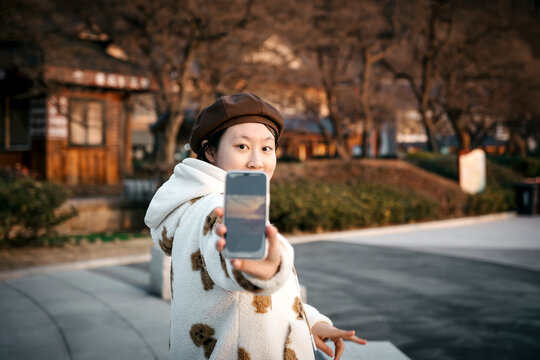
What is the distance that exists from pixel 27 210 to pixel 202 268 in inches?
333

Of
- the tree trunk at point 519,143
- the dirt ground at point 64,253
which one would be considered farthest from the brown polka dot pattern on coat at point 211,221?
the tree trunk at point 519,143

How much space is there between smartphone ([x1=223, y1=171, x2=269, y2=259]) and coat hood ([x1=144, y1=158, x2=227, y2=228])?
14.1 inches

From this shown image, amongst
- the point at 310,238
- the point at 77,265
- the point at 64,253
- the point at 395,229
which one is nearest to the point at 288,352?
the point at 77,265

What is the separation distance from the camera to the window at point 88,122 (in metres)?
17.0

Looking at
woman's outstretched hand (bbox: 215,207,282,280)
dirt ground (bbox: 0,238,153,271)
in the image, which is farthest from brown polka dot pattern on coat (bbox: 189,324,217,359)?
dirt ground (bbox: 0,238,153,271)

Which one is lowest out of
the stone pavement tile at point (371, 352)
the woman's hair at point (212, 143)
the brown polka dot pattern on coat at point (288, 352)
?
the stone pavement tile at point (371, 352)

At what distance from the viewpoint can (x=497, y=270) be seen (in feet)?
25.6

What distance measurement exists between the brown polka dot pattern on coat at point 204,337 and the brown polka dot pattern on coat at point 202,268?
0.45 feet

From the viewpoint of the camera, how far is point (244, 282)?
138cm

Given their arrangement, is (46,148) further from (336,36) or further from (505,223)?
(505,223)

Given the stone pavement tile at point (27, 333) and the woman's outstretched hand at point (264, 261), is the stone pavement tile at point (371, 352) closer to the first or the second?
the woman's outstretched hand at point (264, 261)

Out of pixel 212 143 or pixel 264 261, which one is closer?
pixel 264 261

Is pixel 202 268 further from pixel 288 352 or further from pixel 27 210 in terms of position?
pixel 27 210

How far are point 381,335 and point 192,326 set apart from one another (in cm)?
357
